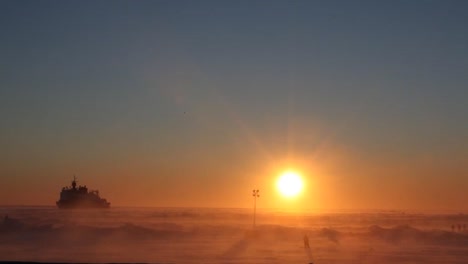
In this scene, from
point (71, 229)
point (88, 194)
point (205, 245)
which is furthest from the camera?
point (88, 194)

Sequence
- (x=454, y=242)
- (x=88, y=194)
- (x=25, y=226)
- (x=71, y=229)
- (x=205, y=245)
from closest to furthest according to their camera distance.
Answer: (x=205, y=245) → (x=454, y=242) → (x=71, y=229) → (x=25, y=226) → (x=88, y=194)

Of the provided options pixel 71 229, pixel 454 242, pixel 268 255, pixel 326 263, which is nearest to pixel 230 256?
pixel 268 255

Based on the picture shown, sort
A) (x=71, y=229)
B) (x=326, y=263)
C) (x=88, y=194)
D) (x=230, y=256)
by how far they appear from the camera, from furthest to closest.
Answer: (x=88, y=194), (x=71, y=229), (x=230, y=256), (x=326, y=263)

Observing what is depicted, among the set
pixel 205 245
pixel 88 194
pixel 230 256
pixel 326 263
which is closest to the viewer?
pixel 326 263

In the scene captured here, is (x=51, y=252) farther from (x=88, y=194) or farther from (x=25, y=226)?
(x=88, y=194)

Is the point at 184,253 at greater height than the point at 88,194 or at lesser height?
lesser

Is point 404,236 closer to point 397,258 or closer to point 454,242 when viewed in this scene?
point 454,242

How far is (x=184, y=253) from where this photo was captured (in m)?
49.7

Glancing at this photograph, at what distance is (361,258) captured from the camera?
162ft

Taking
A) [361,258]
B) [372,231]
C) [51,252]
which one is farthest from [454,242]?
[51,252]

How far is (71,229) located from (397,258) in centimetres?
5388

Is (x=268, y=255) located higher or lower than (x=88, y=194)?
lower

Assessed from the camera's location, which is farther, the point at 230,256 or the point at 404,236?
the point at 404,236

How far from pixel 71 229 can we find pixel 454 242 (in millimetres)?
51530
